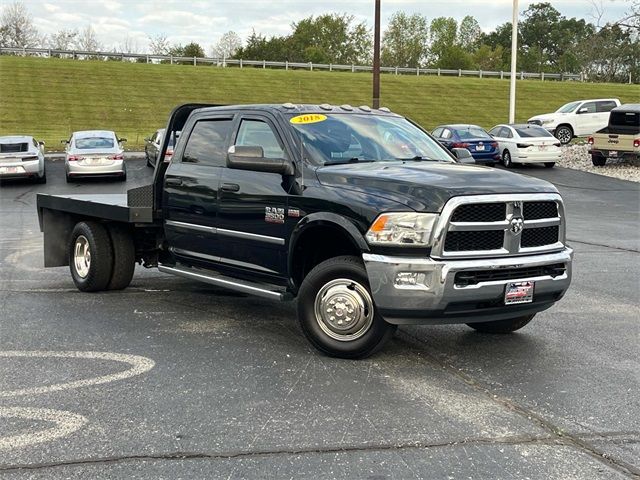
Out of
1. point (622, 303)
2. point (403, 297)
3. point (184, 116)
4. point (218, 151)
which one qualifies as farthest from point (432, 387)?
point (184, 116)

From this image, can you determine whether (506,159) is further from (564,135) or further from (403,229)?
(403,229)

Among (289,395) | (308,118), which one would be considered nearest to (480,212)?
(289,395)

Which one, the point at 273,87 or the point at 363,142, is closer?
the point at 363,142

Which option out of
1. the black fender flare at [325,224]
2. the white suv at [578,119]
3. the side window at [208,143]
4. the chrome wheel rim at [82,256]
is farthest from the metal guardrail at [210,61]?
the black fender flare at [325,224]

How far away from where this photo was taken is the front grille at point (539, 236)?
5.79 metres

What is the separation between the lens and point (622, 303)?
8.09 meters

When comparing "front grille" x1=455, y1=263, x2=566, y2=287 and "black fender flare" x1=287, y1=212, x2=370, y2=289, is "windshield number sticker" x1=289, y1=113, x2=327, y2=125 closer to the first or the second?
"black fender flare" x1=287, y1=212, x2=370, y2=289

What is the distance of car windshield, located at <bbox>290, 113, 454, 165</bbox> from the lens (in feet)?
21.4

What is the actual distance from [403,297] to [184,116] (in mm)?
4015

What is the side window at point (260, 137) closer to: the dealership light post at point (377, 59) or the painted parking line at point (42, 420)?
the painted parking line at point (42, 420)

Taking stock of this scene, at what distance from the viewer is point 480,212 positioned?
552 cm

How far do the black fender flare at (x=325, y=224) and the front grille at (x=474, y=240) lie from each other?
60cm

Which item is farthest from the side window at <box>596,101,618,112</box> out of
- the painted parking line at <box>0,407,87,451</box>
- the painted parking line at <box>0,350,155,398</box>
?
the painted parking line at <box>0,407,87,451</box>

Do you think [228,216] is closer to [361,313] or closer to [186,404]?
[361,313]
